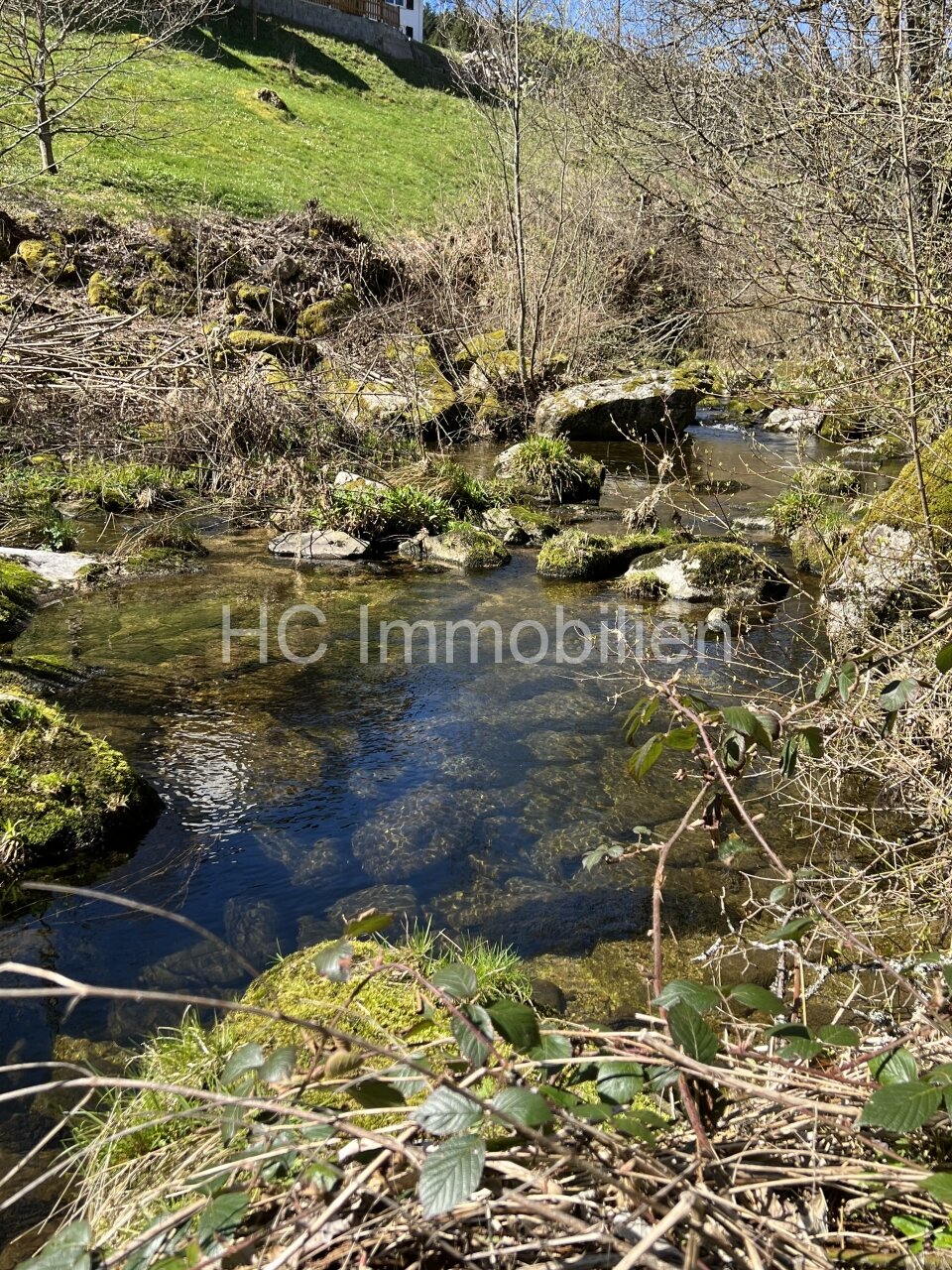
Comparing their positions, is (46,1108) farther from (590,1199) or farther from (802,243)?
(802,243)

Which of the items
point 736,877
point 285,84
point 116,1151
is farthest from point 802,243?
point 285,84

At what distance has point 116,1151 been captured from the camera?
9.71ft

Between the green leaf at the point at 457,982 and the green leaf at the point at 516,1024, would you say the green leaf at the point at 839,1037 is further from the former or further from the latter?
the green leaf at the point at 457,982

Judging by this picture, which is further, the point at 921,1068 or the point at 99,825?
the point at 99,825

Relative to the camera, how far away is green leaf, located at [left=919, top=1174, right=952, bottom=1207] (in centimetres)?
136

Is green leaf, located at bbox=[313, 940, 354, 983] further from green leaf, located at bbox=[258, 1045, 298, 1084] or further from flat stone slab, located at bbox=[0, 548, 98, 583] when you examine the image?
flat stone slab, located at bbox=[0, 548, 98, 583]

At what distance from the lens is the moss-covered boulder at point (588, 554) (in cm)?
1042

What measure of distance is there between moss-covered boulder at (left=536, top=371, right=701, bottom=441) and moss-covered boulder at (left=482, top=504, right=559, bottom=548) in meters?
4.88

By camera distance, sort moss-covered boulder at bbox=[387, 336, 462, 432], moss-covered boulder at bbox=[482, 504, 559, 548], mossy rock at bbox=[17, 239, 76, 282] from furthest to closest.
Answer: mossy rock at bbox=[17, 239, 76, 282] < moss-covered boulder at bbox=[387, 336, 462, 432] < moss-covered boulder at bbox=[482, 504, 559, 548]

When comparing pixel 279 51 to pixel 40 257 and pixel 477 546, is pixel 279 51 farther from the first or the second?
pixel 477 546

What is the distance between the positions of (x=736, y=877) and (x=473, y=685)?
3.00 metres

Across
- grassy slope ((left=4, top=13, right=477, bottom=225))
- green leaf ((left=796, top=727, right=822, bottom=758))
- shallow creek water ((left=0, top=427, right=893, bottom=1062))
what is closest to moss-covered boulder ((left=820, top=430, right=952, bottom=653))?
shallow creek water ((left=0, top=427, right=893, bottom=1062))

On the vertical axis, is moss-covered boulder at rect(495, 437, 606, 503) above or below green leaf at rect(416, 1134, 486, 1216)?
above

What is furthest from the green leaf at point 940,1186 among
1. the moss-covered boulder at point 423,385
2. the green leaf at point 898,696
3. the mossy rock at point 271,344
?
the mossy rock at point 271,344
